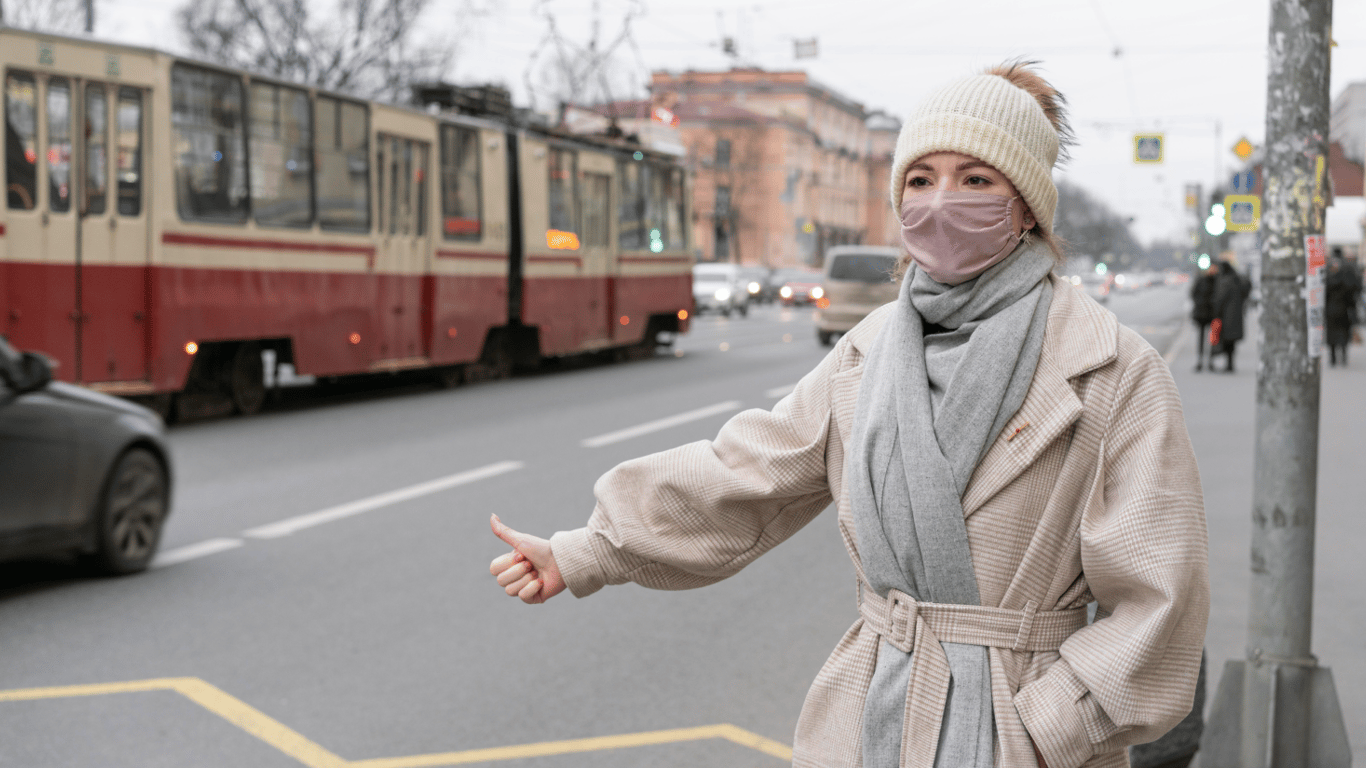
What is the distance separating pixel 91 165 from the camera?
1362 centimetres

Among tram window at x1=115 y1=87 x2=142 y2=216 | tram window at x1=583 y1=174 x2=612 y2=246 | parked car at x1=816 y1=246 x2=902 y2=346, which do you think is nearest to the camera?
tram window at x1=115 y1=87 x2=142 y2=216

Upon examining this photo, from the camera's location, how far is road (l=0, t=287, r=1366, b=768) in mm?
5008

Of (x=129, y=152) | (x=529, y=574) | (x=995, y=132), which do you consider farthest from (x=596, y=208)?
(x=995, y=132)

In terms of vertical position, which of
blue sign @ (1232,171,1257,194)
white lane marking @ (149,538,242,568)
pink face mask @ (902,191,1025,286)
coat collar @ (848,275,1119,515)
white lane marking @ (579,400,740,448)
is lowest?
white lane marking @ (149,538,242,568)

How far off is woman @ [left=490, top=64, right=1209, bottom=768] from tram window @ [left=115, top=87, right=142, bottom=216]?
42.3 ft

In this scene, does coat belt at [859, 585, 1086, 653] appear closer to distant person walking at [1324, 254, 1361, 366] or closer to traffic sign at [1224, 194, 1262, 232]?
traffic sign at [1224, 194, 1262, 232]

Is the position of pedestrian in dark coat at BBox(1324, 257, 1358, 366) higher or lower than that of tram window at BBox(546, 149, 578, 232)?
lower

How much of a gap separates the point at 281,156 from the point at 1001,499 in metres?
15.0

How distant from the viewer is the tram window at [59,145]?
13.3 metres

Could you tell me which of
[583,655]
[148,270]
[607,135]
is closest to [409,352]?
[148,270]

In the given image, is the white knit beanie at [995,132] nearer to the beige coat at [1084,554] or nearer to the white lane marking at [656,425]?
the beige coat at [1084,554]

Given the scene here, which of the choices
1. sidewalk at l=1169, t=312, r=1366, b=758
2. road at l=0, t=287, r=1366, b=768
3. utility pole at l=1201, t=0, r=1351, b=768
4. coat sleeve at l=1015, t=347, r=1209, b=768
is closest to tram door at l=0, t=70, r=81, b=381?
road at l=0, t=287, r=1366, b=768

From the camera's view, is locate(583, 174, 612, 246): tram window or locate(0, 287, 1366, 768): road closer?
A: locate(0, 287, 1366, 768): road

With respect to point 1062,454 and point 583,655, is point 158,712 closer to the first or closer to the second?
point 583,655
